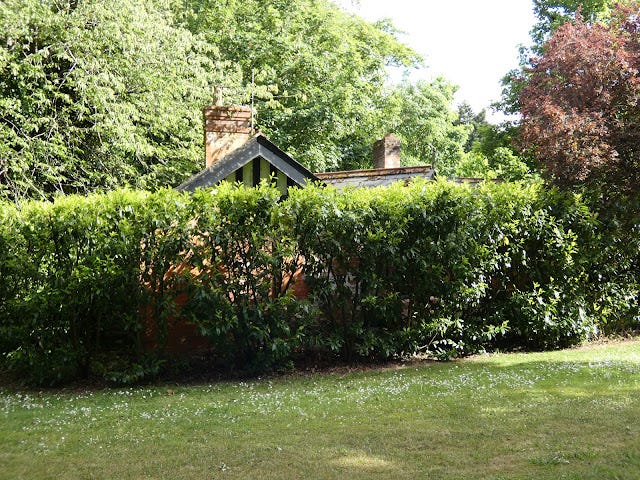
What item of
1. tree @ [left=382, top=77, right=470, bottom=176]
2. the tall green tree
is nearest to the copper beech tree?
the tall green tree

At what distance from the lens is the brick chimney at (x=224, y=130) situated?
12727mm

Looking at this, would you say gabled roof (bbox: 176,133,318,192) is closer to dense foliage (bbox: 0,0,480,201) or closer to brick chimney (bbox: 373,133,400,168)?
dense foliage (bbox: 0,0,480,201)

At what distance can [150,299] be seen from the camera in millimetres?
8992

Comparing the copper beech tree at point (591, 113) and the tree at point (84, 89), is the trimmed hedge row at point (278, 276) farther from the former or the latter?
the tree at point (84, 89)

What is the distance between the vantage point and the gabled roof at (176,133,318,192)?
10961 mm

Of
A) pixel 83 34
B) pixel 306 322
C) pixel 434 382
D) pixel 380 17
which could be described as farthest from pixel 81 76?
pixel 380 17

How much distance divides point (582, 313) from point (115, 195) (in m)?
8.29

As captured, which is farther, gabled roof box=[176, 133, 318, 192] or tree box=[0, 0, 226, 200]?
tree box=[0, 0, 226, 200]

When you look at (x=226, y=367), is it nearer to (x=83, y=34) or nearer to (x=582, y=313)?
(x=582, y=313)

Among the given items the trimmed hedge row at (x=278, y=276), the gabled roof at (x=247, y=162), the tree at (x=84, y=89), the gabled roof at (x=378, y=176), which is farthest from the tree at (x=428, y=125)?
the trimmed hedge row at (x=278, y=276)

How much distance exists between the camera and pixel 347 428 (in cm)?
615

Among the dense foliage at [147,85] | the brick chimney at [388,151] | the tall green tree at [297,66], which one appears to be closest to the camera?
the dense foliage at [147,85]

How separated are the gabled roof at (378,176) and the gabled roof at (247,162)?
6.81 feet

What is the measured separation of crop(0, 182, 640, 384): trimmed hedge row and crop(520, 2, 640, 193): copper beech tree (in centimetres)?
94
